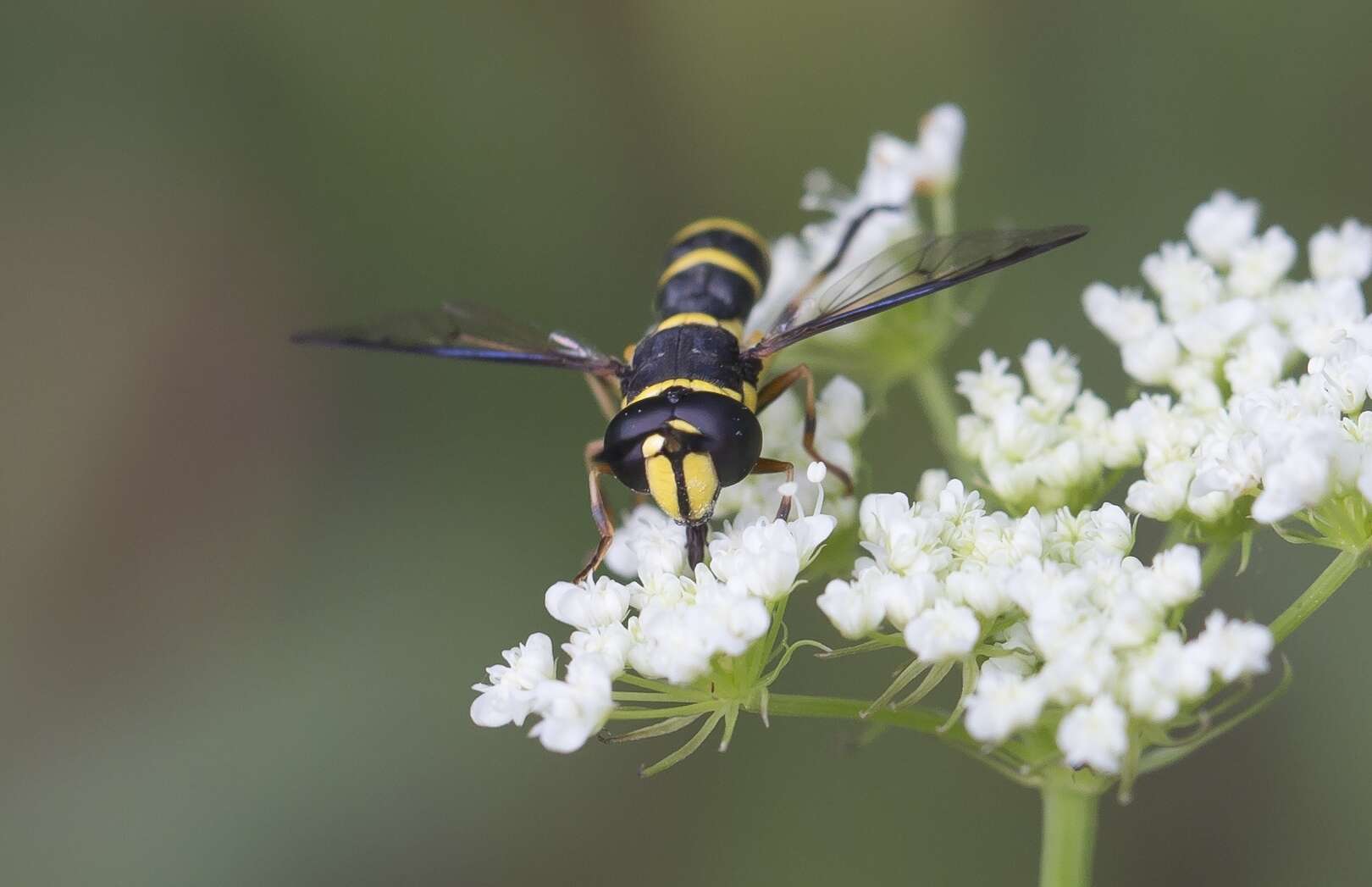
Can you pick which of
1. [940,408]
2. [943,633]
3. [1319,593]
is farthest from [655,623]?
[940,408]

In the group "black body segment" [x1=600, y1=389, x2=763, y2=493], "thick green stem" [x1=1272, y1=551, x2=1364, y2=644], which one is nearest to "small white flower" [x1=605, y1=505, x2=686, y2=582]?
"black body segment" [x1=600, y1=389, x2=763, y2=493]

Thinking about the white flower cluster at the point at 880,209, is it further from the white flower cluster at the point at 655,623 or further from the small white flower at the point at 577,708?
the small white flower at the point at 577,708

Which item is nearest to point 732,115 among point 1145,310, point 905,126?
point 905,126

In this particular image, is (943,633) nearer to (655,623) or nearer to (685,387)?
(655,623)

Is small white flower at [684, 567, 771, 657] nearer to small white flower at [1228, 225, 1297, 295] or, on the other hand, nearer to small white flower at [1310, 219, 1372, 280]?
small white flower at [1228, 225, 1297, 295]

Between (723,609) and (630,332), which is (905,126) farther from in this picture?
(723,609)

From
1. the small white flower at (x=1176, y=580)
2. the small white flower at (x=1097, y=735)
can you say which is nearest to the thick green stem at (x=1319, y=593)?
the small white flower at (x=1176, y=580)
